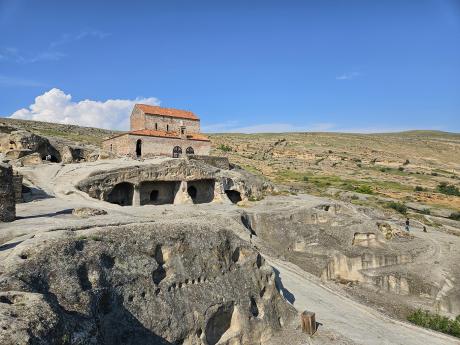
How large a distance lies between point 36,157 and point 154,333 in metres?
26.2

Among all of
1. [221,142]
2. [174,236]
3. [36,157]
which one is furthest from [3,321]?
[221,142]

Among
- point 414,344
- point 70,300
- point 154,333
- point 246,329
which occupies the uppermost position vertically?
point 70,300

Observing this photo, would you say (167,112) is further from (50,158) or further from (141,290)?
(141,290)

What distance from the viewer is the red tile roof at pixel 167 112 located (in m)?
41.6

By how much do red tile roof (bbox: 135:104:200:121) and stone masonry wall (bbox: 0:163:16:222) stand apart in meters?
26.7

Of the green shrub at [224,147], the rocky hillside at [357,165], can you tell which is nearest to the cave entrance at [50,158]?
the rocky hillside at [357,165]

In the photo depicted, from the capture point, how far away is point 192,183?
31.5 m

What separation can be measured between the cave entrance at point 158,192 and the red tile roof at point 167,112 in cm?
1341

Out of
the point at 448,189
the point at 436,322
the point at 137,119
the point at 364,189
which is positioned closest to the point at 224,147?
the point at 364,189

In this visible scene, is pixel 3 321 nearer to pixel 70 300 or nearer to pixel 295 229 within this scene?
pixel 70 300

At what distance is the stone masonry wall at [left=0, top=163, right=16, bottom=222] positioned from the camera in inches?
578

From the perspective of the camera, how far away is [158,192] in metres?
30.0

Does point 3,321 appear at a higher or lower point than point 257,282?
higher

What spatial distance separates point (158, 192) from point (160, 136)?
913cm
